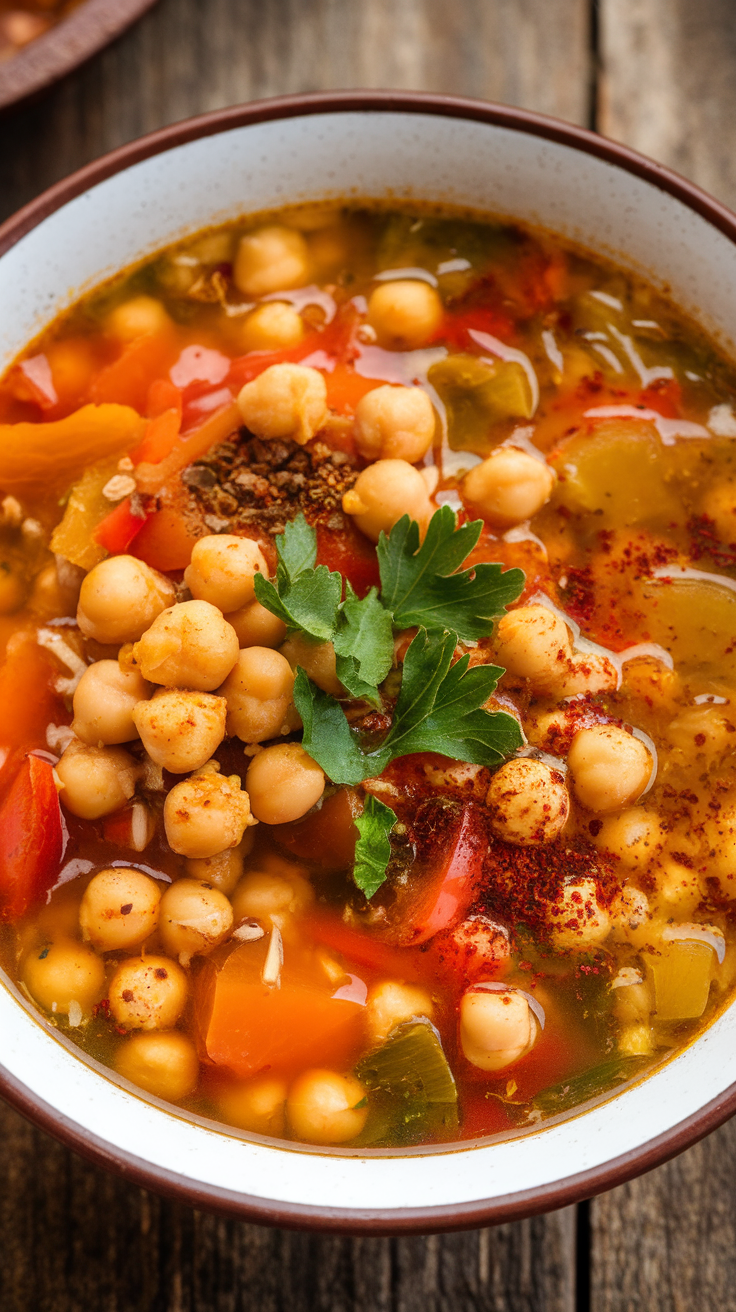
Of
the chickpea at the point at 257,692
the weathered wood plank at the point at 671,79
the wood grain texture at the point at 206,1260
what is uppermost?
the weathered wood plank at the point at 671,79

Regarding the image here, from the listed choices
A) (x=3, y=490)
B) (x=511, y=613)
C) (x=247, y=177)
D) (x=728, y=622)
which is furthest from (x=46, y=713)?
(x=728, y=622)

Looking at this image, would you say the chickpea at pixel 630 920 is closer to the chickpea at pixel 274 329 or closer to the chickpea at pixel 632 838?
the chickpea at pixel 632 838

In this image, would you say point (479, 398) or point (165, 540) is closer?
point (165, 540)

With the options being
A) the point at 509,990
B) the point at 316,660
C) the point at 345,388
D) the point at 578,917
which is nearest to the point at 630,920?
the point at 578,917

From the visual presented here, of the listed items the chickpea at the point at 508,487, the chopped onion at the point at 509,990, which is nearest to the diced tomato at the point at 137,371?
the chickpea at the point at 508,487

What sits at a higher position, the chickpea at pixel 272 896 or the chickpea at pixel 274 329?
the chickpea at pixel 274 329

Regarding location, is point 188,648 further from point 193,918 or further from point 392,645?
point 193,918

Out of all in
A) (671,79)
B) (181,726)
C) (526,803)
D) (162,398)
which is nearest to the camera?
(181,726)

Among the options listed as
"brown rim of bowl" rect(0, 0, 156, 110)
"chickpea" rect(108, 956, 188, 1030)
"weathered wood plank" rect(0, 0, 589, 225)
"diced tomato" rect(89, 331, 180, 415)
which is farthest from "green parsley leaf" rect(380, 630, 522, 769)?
"weathered wood plank" rect(0, 0, 589, 225)
